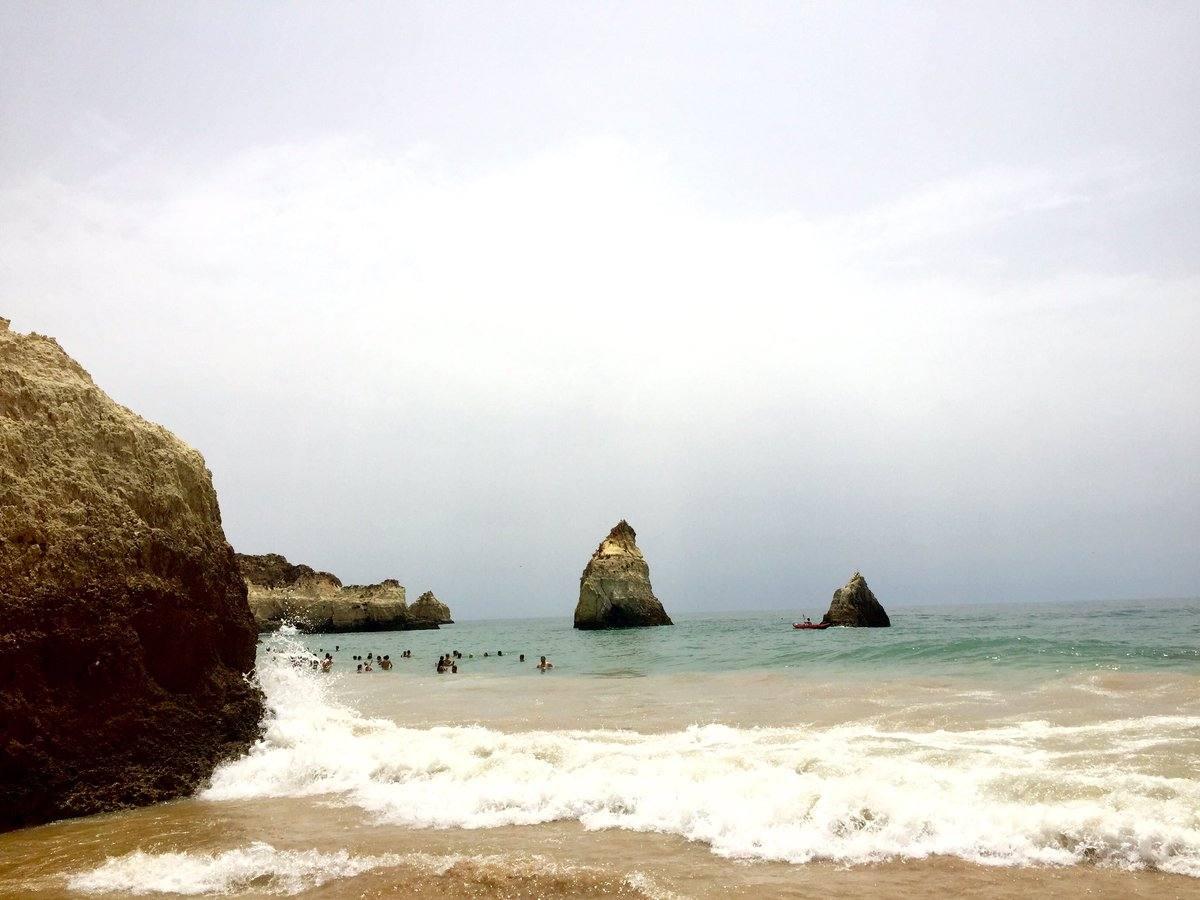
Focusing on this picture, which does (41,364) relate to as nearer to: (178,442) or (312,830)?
(178,442)

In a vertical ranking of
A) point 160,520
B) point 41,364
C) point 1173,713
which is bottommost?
point 1173,713

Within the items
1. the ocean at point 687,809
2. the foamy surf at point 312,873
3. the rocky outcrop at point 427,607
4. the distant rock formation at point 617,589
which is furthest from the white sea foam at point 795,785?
the rocky outcrop at point 427,607

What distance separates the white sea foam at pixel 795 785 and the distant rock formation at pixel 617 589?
56.4 m

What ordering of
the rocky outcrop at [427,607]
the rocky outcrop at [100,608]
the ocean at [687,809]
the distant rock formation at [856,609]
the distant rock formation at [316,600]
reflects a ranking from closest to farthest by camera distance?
the ocean at [687,809] < the rocky outcrop at [100,608] < the distant rock formation at [856,609] < the distant rock formation at [316,600] < the rocky outcrop at [427,607]

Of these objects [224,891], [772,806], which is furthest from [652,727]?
[224,891]

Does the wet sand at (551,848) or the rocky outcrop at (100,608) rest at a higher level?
the rocky outcrop at (100,608)

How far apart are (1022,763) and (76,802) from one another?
36.6ft

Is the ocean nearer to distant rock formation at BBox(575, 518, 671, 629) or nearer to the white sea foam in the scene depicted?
the white sea foam

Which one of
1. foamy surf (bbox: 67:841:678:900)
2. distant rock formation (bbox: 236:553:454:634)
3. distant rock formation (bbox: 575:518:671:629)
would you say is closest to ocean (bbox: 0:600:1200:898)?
foamy surf (bbox: 67:841:678:900)

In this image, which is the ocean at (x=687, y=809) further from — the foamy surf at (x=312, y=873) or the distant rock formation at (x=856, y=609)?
the distant rock formation at (x=856, y=609)

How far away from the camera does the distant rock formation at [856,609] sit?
178 feet

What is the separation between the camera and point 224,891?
6305mm

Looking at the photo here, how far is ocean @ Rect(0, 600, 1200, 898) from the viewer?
6.37 metres

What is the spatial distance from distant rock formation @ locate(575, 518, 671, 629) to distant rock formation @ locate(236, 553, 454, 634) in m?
29.9
